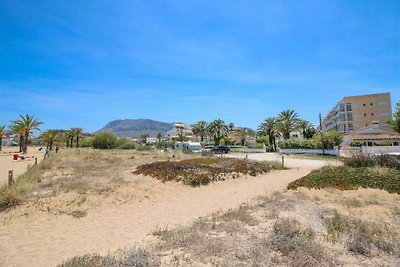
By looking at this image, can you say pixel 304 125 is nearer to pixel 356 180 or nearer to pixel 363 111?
pixel 363 111

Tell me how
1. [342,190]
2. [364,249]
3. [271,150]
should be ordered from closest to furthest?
[364,249], [342,190], [271,150]

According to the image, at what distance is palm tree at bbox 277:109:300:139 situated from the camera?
61500 millimetres

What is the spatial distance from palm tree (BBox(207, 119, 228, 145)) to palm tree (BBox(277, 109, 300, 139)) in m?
17.9

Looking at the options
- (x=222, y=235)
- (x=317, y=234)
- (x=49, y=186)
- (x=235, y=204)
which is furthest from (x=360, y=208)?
(x=49, y=186)

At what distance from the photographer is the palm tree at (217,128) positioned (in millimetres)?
77550

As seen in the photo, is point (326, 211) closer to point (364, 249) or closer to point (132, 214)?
point (364, 249)

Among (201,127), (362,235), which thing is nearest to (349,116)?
(201,127)

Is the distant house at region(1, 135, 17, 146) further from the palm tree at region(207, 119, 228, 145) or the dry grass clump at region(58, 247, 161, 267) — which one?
the dry grass clump at region(58, 247, 161, 267)

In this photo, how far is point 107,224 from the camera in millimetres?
9133

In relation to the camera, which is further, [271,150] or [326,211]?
[271,150]

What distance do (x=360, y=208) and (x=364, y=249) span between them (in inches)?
180

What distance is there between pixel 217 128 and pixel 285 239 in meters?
71.2

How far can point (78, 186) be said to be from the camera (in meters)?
13.8

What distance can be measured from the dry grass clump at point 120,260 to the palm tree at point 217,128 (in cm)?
7127
